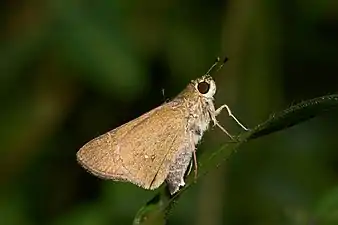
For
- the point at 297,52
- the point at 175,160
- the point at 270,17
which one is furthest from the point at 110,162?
the point at 297,52

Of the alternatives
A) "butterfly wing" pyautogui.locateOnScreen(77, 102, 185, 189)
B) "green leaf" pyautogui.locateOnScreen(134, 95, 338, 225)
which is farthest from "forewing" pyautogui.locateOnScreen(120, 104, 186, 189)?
"green leaf" pyautogui.locateOnScreen(134, 95, 338, 225)

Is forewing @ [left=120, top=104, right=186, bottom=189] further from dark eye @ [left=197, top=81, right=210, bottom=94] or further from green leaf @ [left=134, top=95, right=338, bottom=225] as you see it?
green leaf @ [left=134, top=95, right=338, bottom=225]

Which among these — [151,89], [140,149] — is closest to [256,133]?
[140,149]

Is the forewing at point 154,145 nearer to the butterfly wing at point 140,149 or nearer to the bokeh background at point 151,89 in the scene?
the butterfly wing at point 140,149

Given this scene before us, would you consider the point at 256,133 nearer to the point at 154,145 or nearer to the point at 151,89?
the point at 154,145

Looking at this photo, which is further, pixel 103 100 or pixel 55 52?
pixel 103 100

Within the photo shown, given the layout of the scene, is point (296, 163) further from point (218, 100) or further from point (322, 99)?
point (322, 99)
